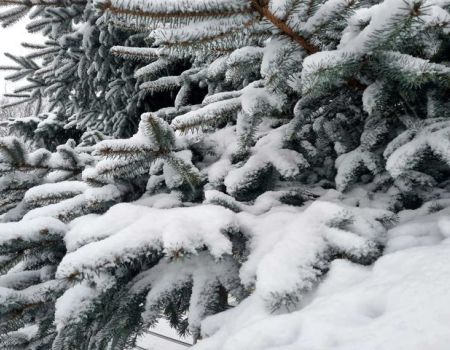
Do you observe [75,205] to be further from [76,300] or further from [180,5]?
[180,5]

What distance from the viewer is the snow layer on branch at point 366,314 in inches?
29.8

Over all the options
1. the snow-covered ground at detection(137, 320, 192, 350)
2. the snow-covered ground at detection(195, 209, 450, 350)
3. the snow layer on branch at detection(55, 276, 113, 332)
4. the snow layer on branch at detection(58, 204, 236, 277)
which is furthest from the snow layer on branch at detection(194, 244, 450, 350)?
the snow-covered ground at detection(137, 320, 192, 350)

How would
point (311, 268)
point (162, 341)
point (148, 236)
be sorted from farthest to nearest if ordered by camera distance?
point (162, 341) < point (148, 236) < point (311, 268)

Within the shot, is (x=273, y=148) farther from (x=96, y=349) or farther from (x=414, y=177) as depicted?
(x=96, y=349)

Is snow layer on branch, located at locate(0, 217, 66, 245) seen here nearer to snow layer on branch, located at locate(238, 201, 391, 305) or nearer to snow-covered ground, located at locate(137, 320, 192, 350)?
snow layer on branch, located at locate(238, 201, 391, 305)

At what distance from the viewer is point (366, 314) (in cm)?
88

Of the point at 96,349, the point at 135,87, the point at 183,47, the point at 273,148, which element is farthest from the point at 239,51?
the point at 135,87

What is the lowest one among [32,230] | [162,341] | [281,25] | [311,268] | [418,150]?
[162,341]

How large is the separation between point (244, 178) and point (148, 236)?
1.44 feet

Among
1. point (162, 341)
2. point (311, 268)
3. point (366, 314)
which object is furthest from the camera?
point (162, 341)

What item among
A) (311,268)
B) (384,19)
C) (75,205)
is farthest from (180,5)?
(75,205)

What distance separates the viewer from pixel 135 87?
273 cm

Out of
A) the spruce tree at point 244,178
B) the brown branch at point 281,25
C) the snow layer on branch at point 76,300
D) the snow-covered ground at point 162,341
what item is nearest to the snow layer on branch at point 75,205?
the spruce tree at point 244,178

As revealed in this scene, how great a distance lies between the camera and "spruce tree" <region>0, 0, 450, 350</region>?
41.3 inches
